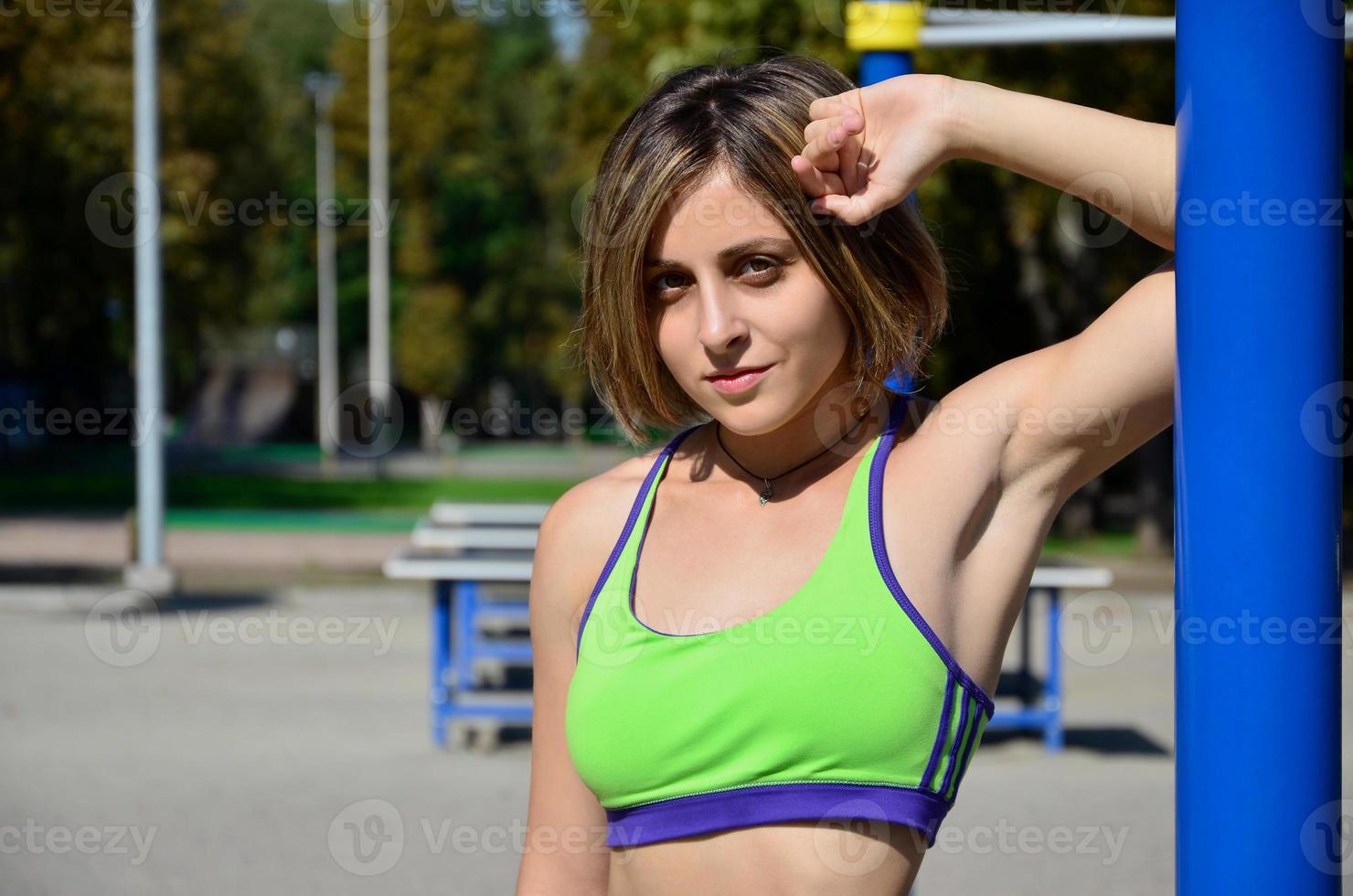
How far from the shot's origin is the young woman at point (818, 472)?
152cm

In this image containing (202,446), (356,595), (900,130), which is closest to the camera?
(900,130)

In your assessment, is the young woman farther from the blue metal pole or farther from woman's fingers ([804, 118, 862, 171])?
the blue metal pole

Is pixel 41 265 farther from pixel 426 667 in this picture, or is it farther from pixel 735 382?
pixel 735 382

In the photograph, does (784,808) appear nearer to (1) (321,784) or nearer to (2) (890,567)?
(2) (890,567)

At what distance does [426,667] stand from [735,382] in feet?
28.0

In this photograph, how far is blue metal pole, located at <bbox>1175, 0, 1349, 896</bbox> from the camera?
1184 mm

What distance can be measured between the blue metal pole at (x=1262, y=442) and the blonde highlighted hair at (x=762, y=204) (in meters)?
0.45

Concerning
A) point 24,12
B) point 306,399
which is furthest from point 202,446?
point 24,12

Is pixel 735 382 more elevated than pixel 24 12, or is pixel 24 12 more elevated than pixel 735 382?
pixel 24 12

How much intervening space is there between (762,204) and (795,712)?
521 mm

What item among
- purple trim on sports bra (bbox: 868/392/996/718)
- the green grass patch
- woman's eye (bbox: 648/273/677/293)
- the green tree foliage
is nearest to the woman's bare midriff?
purple trim on sports bra (bbox: 868/392/996/718)

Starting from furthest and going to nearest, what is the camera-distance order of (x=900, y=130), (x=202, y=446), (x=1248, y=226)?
(x=202, y=446) → (x=900, y=130) → (x=1248, y=226)

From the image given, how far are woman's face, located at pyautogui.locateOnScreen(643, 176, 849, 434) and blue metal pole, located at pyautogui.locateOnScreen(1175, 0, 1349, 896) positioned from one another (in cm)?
47

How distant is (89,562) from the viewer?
15.3 m
